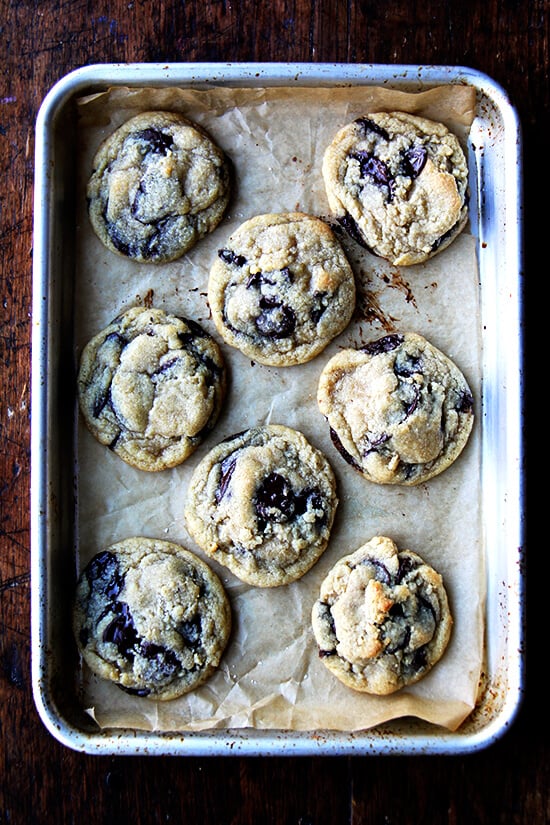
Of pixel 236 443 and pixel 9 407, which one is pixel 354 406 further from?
pixel 9 407

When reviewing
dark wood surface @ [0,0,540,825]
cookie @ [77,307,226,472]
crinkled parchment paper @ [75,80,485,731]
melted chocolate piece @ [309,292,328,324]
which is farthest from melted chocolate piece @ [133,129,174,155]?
melted chocolate piece @ [309,292,328,324]

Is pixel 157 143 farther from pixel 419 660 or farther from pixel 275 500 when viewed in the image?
pixel 419 660

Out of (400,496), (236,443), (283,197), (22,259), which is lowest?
(400,496)

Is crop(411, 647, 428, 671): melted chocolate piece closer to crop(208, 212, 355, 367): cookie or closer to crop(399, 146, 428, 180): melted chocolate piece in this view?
crop(208, 212, 355, 367): cookie

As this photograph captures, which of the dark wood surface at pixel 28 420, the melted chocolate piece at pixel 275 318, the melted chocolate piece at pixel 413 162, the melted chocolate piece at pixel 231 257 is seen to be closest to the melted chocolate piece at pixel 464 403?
the dark wood surface at pixel 28 420

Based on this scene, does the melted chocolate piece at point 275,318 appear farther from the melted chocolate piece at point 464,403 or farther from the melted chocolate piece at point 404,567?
the melted chocolate piece at point 404,567

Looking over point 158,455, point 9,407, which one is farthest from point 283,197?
point 9,407
